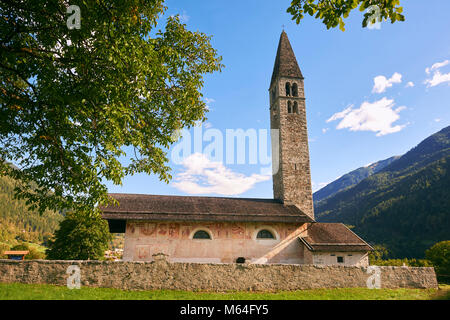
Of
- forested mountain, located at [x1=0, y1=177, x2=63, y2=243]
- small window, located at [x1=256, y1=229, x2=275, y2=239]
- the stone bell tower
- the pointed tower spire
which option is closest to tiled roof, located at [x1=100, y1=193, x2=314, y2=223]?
small window, located at [x1=256, y1=229, x2=275, y2=239]

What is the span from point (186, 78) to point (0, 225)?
485ft

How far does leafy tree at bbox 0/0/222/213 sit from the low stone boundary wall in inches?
150

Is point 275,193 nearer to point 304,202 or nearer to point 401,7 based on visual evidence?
point 304,202

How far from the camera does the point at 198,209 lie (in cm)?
1809

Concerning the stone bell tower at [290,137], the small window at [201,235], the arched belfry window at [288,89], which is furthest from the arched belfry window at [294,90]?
the small window at [201,235]

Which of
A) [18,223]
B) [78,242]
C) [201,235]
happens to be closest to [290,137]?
[201,235]

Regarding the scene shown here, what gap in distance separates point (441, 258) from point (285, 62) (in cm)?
2213

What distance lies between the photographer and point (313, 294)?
34.2 ft

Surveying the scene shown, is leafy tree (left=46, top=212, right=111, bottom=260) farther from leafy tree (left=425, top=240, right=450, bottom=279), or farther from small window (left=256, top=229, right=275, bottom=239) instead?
leafy tree (left=425, top=240, right=450, bottom=279)

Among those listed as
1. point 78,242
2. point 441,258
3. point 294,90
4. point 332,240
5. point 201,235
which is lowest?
point 441,258

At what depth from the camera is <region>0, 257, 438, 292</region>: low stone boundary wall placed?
9966 mm

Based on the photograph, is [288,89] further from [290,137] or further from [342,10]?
[342,10]

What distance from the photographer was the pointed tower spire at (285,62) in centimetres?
2506
